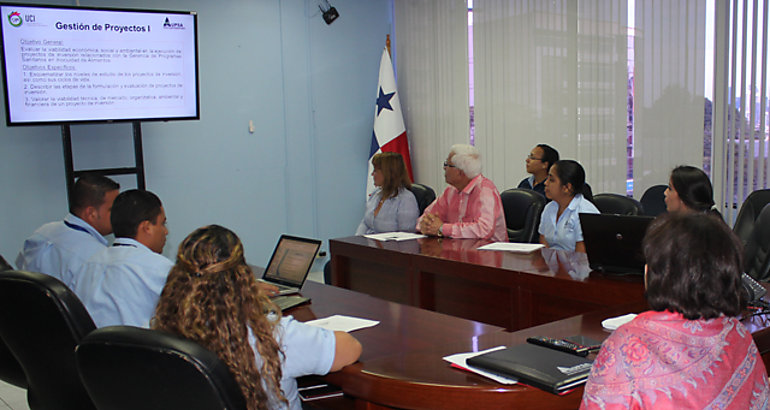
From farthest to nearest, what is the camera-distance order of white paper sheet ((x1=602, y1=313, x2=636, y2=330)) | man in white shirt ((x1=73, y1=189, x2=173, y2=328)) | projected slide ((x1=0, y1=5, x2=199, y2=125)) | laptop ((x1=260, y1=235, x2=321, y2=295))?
projected slide ((x1=0, y1=5, x2=199, y2=125)) → laptop ((x1=260, y1=235, x2=321, y2=295)) → man in white shirt ((x1=73, y1=189, x2=173, y2=328)) → white paper sheet ((x1=602, y1=313, x2=636, y2=330))

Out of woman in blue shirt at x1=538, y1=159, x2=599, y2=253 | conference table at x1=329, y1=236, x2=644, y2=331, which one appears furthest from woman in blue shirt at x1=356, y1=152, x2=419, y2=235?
woman in blue shirt at x1=538, y1=159, x2=599, y2=253

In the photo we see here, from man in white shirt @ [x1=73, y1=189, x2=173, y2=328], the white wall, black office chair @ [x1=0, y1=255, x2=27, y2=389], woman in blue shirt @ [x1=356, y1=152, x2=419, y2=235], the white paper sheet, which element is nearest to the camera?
the white paper sheet

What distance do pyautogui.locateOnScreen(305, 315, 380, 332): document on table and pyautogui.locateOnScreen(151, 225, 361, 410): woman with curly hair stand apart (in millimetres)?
600

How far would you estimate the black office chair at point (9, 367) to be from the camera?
261 centimetres

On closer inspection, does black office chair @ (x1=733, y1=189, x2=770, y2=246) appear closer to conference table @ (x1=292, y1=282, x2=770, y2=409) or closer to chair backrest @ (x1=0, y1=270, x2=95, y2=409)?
conference table @ (x1=292, y1=282, x2=770, y2=409)

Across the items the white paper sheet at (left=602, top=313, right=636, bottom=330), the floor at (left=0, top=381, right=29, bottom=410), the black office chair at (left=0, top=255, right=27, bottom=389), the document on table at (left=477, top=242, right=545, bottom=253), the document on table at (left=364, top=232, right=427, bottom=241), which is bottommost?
the floor at (left=0, top=381, right=29, bottom=410)

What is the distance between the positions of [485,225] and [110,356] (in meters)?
3.06

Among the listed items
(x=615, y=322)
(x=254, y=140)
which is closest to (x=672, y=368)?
(x=615, y=322)

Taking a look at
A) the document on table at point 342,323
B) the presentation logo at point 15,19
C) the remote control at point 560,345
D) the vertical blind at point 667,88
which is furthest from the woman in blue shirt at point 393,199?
the remote control at point 560,345

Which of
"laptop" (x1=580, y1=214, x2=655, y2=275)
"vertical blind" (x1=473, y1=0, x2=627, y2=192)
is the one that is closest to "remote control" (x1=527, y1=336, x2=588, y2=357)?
"laptop" (x1=580, y1=214, x2=655, y2=275)

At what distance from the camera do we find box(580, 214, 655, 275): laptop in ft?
9.18

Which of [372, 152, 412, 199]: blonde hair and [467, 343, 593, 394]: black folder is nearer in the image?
[467, 343, 593, 394]: black folder

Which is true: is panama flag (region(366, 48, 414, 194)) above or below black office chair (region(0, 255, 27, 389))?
above

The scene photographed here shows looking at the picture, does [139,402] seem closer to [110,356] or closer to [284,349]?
[110,356]
